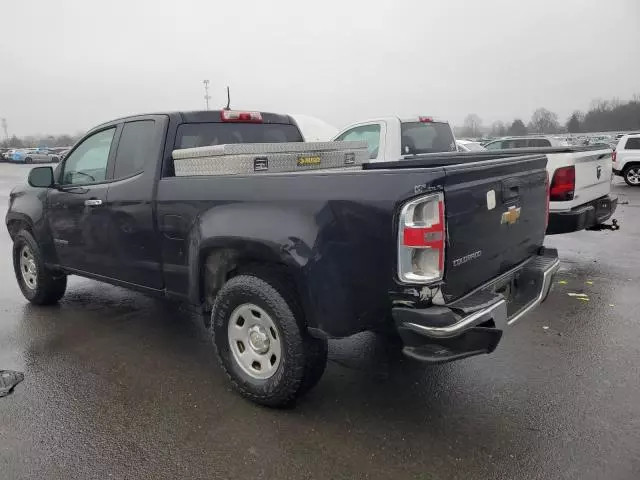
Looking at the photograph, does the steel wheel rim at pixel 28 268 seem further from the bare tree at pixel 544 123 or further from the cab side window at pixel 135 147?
the bare tree at pixel 544 123

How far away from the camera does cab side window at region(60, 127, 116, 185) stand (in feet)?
15.0

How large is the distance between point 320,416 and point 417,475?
782 mm

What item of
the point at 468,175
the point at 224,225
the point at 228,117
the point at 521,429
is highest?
the point at 228,117

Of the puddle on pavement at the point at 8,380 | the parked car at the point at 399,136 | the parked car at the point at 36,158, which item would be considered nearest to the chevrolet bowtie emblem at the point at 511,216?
the puddle on pavement at the point at 8,380

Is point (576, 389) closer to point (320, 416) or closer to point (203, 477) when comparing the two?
point (320, 416)

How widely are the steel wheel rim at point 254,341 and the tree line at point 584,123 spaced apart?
5494 cm

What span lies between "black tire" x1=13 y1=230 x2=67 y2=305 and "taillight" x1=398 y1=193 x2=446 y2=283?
165 inches

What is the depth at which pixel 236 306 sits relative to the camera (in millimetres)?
3379

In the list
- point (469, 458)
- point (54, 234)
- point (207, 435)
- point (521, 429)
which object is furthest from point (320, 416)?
point (54, 234)

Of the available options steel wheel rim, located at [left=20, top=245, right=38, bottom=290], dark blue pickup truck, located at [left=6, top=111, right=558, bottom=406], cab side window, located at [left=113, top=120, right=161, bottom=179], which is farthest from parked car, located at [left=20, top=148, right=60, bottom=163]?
dark blue pickup truck, located at [left=6, top=111, right=558, bottom=406]

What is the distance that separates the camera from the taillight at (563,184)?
19.0 ft

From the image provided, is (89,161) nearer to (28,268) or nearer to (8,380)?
(28,268)

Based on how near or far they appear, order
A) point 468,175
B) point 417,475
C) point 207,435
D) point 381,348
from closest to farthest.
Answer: point 417,475, point 468,175, point 207,435, point 381,348

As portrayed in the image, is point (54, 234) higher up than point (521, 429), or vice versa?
point (54, 234)
